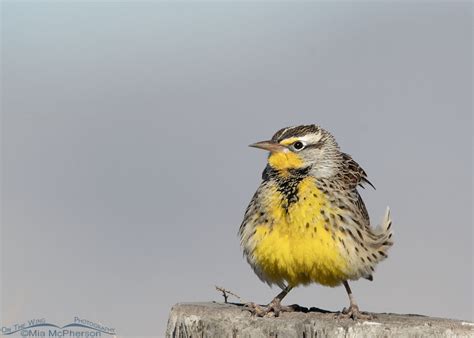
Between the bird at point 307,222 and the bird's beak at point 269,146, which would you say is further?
the bird's beak at point 269,146

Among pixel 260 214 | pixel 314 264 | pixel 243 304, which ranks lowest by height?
pixel 243 304

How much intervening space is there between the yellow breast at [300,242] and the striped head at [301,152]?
8.1 inches

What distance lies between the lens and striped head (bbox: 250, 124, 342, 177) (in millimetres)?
5391

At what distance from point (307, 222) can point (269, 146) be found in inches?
A: 21.8

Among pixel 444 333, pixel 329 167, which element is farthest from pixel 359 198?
pixel 444 333

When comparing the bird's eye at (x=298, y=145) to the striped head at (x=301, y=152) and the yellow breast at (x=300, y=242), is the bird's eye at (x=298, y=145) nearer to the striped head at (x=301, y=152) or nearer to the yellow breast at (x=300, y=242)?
the striped head at (x=301, y=152)

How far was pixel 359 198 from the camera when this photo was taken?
556cm

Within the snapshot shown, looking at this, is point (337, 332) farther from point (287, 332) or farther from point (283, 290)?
point (283, 290)

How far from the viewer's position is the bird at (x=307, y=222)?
5.10m

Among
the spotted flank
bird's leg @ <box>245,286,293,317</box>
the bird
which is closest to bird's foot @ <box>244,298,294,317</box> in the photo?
bird's leg @ <box>245,286,293,317</box>

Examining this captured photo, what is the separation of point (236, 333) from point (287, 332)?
0.23 metres

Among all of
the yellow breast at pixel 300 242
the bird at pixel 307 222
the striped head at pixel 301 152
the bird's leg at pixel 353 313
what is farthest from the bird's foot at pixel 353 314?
the striped head at pixel 301 152

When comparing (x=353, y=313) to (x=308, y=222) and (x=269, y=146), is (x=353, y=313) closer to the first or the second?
(x=308, y=222)

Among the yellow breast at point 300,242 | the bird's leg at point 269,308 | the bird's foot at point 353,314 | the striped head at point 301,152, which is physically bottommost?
the bird's foot at point 353,314
